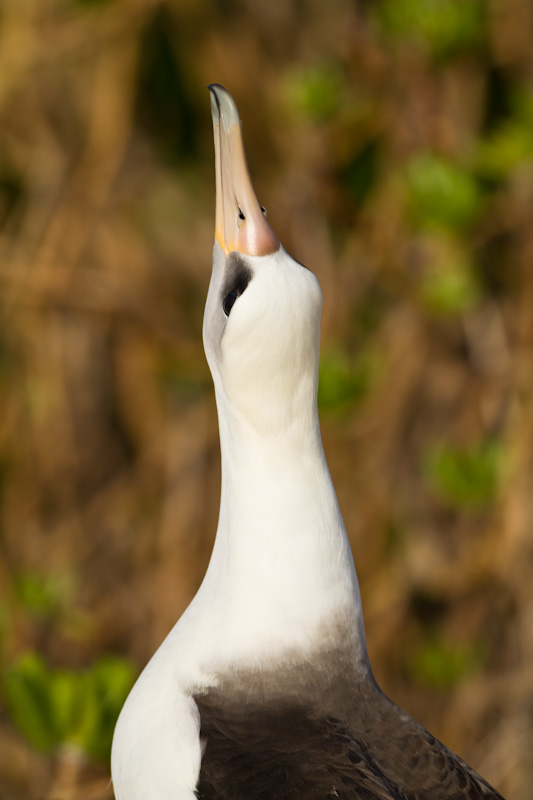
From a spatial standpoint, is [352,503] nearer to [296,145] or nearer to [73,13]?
[296,145]

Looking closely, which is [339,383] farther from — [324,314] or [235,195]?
[235,195]

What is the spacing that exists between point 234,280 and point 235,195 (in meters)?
0.13

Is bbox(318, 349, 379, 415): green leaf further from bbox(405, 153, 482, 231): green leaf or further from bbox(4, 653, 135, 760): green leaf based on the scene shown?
bbox(4, 653, 135, 760): green leaf

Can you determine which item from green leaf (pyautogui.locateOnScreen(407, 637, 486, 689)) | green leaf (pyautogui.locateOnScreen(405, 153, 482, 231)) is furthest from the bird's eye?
green leaf (pyautogui.locateOnScreen(407, 637, 486, 689))

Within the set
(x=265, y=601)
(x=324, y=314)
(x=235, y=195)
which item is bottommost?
(x=324, y=314)

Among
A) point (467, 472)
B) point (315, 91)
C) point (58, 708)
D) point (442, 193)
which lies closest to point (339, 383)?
point (467, 472)

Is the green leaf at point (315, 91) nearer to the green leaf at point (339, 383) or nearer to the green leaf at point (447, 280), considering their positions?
the green leaf at point (447, 280)

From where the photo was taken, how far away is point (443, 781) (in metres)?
1.35

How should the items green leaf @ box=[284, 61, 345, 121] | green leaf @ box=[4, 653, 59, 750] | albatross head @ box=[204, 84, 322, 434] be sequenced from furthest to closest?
1. green leaf @ box=[284, 61, 345, 121]
2. green leaf @ box=[4, 653, 59, 750]
3. albatross head @ box=[204, 84, 322, 434]

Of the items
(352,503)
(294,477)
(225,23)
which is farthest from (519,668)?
(225,23)

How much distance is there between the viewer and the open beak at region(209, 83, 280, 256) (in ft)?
4.55

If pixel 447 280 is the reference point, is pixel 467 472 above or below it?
below

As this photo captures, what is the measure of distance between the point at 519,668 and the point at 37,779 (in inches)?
60.2

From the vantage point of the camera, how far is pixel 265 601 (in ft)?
4.62
